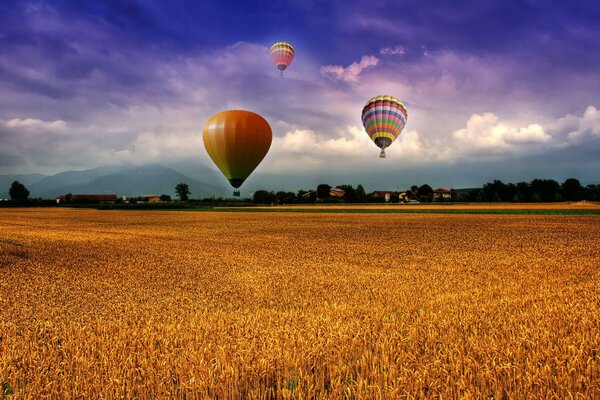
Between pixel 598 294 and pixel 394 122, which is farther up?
pixel 394 122

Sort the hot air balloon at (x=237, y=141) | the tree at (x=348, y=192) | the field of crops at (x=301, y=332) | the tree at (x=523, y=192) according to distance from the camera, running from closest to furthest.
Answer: the field of crops at (x=301, y=332) < the hot air balloon at (x=237, y=141) < the tree at (x=523, y=192) < the tree at (x=348, y=192)

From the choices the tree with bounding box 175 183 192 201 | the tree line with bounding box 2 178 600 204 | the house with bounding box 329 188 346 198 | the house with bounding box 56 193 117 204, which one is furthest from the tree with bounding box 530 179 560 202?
the house with bounding box 56 193 117 204

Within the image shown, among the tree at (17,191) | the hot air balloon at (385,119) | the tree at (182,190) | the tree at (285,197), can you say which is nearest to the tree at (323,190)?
the tree at (285,197)

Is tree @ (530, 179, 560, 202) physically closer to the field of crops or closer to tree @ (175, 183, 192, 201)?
tree @ (175, 183, 192, 201)

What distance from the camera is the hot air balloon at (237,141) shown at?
49156 millimetres

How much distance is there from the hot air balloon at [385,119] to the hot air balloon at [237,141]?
1556 centimetres

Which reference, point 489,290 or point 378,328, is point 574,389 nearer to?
point 378,328

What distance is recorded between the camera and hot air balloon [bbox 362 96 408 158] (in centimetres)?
5481

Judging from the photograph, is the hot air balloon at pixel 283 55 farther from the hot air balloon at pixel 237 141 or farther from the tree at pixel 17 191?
the tree at pixel 17 191

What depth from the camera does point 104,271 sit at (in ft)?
38.4

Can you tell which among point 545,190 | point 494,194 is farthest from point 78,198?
point 545,190

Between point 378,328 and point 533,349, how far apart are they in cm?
195

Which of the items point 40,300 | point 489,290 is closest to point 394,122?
point 489,290

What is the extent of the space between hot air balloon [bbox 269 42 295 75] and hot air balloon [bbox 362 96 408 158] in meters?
23.9
